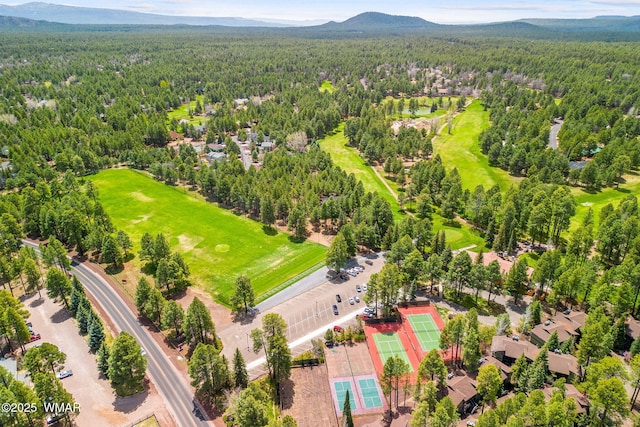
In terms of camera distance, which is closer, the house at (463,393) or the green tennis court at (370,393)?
the house at (463,393)

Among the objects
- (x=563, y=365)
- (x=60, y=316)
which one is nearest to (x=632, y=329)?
(x=563, y=365)

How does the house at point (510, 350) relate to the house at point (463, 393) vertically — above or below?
above

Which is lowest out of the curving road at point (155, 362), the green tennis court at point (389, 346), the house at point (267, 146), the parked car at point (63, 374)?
the curving road at point (155, 362)

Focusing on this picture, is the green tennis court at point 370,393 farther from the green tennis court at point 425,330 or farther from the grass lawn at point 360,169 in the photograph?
the grass lawn at point 360,169

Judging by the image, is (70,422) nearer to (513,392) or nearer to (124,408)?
(124,408)

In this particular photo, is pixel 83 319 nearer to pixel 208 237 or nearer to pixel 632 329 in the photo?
pixel 208 237

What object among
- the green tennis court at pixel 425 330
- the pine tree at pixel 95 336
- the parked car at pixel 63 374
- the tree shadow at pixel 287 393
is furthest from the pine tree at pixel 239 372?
the green tennis court at pixel 425 330

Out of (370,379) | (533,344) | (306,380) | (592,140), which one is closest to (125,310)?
(306,380)
